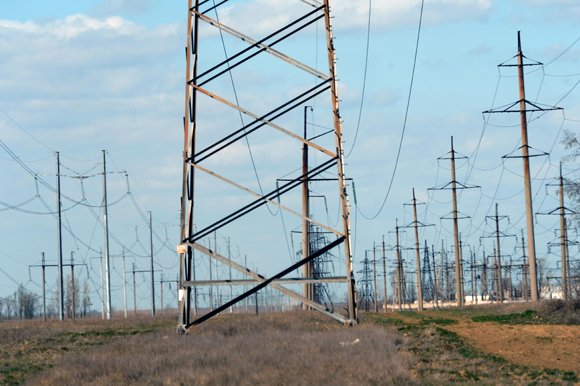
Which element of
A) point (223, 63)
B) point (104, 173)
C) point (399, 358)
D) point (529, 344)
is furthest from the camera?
point (104, 173)

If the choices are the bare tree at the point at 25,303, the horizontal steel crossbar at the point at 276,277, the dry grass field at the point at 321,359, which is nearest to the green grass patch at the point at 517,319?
the dry grass field at the point at 321,359

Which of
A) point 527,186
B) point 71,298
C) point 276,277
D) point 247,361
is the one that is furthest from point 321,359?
point 71,298

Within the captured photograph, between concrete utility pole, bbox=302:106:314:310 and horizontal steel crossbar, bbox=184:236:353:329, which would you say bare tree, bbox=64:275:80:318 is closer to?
concrete utility pole, bbox=302:106:314:310

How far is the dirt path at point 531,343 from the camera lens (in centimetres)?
1914

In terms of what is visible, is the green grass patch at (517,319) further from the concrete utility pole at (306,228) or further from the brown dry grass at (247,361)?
the concrete utility pole at (306,228)

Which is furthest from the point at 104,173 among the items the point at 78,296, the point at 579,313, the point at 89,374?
the point at 78,296

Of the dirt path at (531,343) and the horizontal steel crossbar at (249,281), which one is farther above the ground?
the horizontal steel crossbar at (249,281)

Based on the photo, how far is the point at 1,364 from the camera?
2325 centimetres

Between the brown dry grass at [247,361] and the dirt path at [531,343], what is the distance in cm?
210

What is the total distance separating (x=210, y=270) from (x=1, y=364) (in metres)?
77.6

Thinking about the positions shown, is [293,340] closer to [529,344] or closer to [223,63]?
[529,344]

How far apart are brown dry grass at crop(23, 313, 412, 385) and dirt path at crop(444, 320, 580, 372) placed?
210 cm

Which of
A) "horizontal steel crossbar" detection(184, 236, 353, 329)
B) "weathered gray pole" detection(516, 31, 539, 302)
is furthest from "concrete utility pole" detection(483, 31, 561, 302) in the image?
"horizontal steel crossbar" detection(184, 236, 353, 329)

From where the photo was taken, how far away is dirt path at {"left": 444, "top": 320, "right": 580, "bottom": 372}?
754 inches
